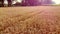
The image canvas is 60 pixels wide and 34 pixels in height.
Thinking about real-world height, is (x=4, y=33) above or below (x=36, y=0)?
above

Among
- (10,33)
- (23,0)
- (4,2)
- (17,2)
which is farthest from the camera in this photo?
(23,0)

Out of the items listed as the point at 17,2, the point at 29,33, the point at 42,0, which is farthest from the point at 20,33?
the point at 42,0

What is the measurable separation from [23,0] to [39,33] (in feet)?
47.8

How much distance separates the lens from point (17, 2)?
14.9 meters

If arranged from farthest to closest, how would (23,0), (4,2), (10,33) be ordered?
1. (23,0)
2. (4,2)
3. (10,33)

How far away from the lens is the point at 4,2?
13.6 m

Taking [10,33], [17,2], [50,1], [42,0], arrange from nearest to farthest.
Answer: [10,33]
[17,2]
[42,0]
[50,1]

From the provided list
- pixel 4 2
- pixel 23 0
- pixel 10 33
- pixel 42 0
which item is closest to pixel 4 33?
pixel 10 33

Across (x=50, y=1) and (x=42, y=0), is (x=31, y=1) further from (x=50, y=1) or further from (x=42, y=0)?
(x=50, y=1)

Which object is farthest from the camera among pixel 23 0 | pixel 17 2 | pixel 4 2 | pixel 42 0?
pixel 42 0

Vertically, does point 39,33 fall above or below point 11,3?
above

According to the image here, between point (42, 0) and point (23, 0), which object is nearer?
point (23, 0)

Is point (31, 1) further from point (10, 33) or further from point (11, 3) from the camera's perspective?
point (10, 33)

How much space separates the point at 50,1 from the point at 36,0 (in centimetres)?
362
